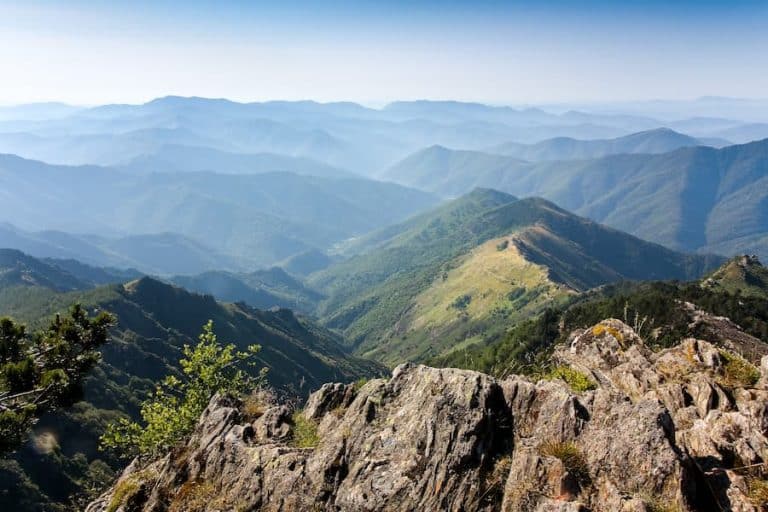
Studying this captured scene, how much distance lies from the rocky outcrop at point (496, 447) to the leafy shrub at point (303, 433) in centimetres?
14

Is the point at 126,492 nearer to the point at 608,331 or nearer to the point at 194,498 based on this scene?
the point at 194,498

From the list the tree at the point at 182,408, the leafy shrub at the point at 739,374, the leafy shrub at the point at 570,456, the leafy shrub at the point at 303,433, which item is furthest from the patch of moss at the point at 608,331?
the tree at the point at 182,408

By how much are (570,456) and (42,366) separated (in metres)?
39.6

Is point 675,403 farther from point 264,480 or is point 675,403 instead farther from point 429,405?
point 264,480

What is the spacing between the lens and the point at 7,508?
13362 cm

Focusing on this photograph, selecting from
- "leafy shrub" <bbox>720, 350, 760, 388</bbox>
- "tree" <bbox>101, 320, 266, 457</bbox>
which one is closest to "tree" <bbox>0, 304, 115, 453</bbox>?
"tree" <bbox>101, 320, 266, 457</bbox>

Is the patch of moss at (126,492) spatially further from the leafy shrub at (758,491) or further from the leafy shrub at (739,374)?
the leafy shrub at (739,374)

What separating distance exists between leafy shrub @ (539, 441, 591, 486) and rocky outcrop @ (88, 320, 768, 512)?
5cm

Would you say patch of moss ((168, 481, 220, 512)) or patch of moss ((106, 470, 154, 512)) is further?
patch of moss ((106, 470, 154, 512))

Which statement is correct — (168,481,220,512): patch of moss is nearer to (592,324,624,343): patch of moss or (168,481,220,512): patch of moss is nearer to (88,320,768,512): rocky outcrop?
(88,320,768,512): rocky outcrop

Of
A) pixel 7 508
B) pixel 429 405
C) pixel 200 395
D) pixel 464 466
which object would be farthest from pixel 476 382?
pixel 7 508

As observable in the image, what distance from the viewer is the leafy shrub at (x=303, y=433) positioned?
29734 mm

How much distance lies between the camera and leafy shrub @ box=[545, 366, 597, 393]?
29.3 m

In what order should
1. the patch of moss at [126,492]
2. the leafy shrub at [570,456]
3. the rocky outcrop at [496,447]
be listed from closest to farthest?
the rocky outcrop at [496,447]
the leafy shrub at [570,456]
the patch of moss at [126,492]
